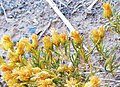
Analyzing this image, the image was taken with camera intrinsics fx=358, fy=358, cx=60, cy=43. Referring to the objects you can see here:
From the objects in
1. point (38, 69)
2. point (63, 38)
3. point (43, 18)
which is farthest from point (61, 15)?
point (38, 69)

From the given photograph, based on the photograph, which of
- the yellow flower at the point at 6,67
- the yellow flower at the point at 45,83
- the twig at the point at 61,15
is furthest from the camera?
the twig at the point at 61,15

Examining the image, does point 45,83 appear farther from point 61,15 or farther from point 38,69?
point 61,15

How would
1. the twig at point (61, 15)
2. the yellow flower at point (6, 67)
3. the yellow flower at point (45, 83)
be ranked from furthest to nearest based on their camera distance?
the twig at point (61, 15), the yellow flower at point (6, 67), the yellow flower at point (45, 83)

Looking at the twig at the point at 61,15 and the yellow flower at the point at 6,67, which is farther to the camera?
the twig at the point at 61,15

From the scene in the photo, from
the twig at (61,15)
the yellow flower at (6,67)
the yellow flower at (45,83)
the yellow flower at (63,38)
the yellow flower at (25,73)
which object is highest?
the twig at (61,15)

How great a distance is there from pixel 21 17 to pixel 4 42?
2.56ft

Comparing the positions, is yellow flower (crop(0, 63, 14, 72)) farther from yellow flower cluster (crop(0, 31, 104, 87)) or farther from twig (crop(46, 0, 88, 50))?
twig (crop(46, 0, 88, 50))

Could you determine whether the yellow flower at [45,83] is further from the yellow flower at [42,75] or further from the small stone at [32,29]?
the small stone at [32,29]

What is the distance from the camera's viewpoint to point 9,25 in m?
2.02

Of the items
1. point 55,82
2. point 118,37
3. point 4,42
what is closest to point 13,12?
point 118,37

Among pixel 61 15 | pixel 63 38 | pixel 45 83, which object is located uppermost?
pixel 61 15

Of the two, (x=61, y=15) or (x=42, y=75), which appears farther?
(x=61, y=15)

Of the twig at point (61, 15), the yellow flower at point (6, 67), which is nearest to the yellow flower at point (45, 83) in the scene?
the yellow flower at point (6, 67)

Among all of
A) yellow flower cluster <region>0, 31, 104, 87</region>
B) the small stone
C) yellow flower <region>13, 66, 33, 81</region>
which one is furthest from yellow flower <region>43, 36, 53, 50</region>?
the small stone
